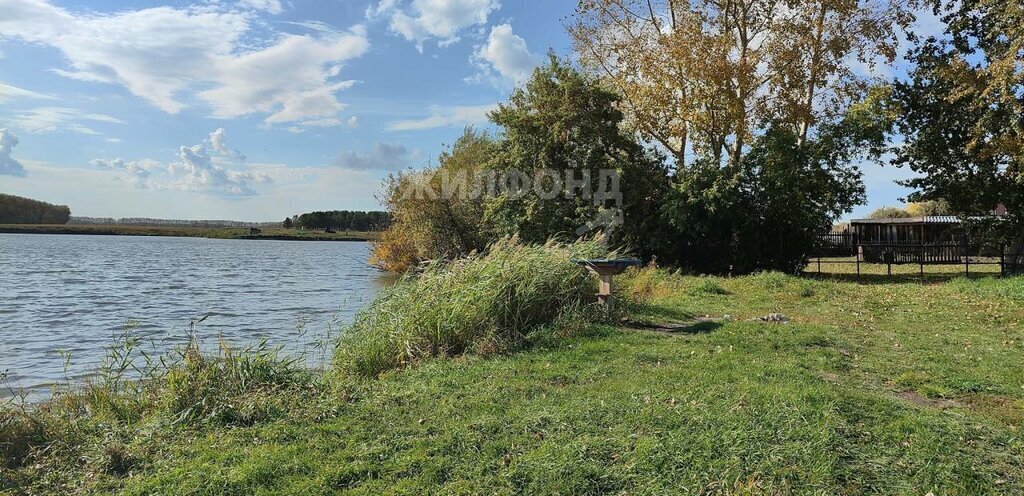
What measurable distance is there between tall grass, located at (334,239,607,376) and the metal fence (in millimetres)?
13460

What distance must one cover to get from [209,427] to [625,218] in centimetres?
1811

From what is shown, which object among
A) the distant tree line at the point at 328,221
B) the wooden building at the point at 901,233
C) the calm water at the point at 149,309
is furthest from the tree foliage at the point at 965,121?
the distant tree line at the point at 328,221

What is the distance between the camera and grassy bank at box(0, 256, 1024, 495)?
4.06 metres

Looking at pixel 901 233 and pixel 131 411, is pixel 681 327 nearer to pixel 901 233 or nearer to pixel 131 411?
pixel 131 411

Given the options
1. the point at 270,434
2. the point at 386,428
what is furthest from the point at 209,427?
the point at 386,428

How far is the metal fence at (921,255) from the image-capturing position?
1970 centimetres

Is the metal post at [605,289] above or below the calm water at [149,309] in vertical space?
above

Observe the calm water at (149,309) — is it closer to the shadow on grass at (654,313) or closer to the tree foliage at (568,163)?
the shadow on grass at (654,313)

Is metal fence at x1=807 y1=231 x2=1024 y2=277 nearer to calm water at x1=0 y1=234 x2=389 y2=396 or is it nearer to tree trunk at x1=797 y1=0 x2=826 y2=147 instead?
tree trunk at x1=797 y1=0 x2=826 y2=147

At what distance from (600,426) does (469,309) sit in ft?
14.1

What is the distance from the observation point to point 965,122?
19.8 metres

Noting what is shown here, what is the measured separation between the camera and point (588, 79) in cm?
2341

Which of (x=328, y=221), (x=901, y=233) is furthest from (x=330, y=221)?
(x=901, y=233)

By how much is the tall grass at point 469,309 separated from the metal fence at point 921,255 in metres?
13.5
